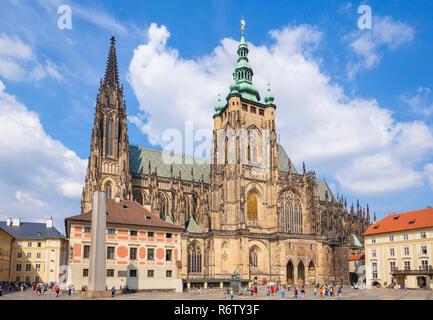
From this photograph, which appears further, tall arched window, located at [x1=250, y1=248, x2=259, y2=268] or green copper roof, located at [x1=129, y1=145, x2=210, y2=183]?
green copper roof, located at [x1=129, y1=145, x2=210, y2=183]

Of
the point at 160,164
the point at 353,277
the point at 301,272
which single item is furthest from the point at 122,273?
the point at 353,277

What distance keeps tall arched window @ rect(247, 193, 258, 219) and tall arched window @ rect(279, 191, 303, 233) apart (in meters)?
4.68

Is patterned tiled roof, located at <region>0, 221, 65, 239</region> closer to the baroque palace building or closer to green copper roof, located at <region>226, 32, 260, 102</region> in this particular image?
the baroque palace building

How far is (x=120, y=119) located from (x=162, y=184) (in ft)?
47.7

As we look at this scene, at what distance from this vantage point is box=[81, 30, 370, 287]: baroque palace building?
64.2 m

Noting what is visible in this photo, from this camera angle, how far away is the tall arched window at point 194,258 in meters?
63.8

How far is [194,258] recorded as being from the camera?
64375 mm

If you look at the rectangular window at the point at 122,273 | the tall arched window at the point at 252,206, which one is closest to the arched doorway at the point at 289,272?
the tall arched window at the point at 252,206

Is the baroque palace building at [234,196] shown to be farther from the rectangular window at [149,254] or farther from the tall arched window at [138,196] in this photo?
the rectangular window at [149,254]

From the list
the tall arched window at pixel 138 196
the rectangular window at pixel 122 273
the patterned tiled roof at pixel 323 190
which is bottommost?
the rectangular window at pixel 122 273

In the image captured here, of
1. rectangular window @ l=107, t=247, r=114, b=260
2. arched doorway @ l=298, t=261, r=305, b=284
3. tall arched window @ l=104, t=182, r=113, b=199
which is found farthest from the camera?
arched doorway @ l=298, t=261, r=305, b=284

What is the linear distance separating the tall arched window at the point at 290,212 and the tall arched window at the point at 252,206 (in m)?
4.68

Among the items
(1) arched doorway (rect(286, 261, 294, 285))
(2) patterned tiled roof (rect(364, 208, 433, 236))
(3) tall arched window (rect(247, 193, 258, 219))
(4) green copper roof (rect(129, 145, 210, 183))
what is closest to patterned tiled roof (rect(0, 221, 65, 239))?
(4) green copper roof (rect(129, 145, 210, 183))
